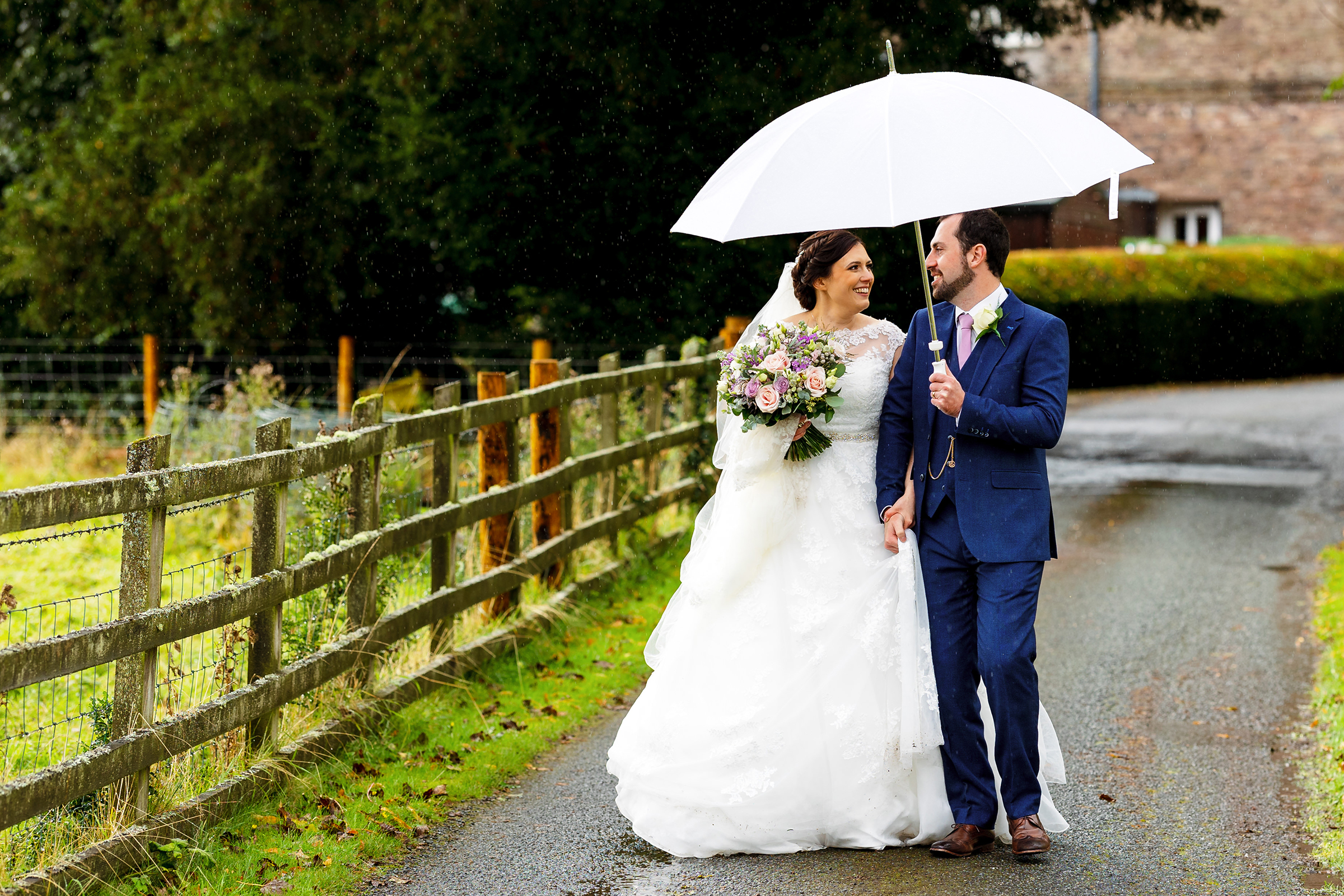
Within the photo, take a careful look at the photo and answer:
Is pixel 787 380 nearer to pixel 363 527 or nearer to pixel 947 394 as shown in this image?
pixel 947 394

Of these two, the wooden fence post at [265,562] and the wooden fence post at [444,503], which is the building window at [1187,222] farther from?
the wooden fence post at [265,562]

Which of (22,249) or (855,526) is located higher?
(22,249)

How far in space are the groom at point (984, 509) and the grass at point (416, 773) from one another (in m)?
1.84

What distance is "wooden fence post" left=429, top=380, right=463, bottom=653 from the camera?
682 cm

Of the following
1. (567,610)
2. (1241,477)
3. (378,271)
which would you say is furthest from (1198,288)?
(567,610)

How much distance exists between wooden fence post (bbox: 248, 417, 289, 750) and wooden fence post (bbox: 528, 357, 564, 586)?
288cm

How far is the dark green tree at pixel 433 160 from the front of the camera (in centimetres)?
1404

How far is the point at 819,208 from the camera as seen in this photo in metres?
4.58

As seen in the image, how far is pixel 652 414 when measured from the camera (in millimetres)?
9789

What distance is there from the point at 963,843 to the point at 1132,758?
1.50 meters

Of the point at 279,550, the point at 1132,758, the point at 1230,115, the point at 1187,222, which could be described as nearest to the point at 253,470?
the point at 279,550

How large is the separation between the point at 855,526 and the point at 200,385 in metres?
11.0

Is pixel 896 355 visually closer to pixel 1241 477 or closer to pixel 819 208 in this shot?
pixel 819 208

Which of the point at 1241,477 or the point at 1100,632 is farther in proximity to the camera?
the point at 1241,477
